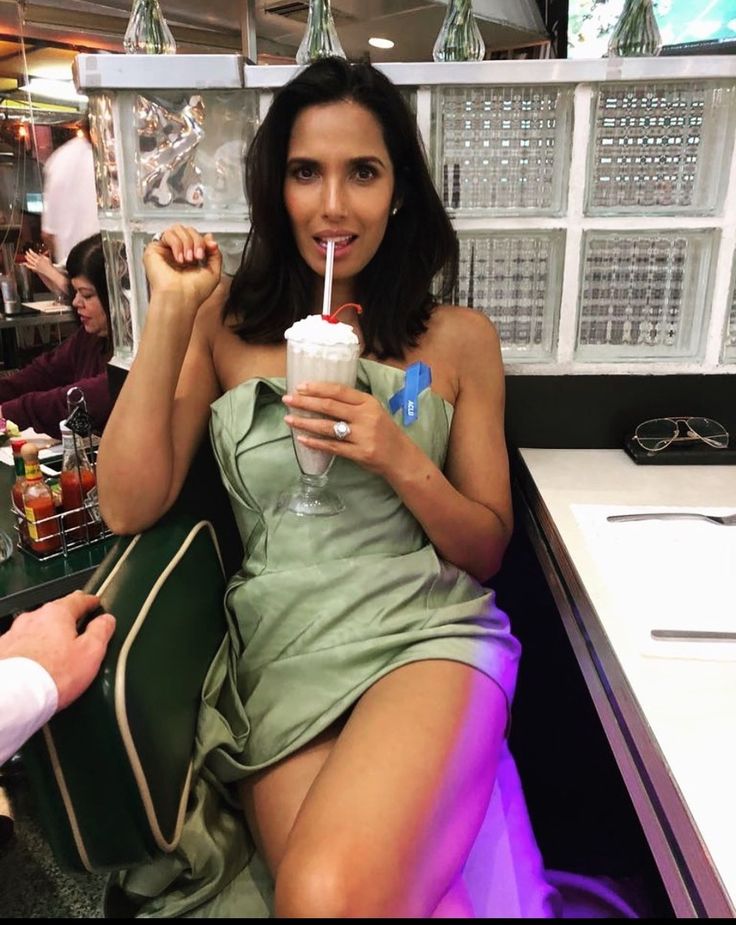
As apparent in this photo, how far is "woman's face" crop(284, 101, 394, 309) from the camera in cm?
130

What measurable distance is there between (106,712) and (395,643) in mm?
458

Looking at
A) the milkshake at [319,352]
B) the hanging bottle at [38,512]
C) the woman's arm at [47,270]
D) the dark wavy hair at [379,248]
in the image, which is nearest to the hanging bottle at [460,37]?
the dark wavy hair at [379,248]

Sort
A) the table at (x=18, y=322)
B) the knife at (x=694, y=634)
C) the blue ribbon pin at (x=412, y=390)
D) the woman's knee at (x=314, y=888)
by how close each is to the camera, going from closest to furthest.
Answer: the woman's knee at (x=314, y=888)
the knife at (x=694, y=634)
the blue ribbon pin at (x=412, y=390)
the table at (x=18, y=322)

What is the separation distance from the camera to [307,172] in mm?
1355

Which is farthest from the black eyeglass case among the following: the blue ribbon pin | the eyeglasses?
the blue ribbon pin

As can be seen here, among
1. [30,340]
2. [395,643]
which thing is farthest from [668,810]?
[30,340]

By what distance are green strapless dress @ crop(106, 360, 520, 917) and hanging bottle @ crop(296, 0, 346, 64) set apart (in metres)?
0.73

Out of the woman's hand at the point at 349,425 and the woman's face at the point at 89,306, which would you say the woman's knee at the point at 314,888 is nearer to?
the woman's hand at the point at 349,425

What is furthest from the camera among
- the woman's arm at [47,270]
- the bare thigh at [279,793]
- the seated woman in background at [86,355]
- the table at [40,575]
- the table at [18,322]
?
the table at [18,322]

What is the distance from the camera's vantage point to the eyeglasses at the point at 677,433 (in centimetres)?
161

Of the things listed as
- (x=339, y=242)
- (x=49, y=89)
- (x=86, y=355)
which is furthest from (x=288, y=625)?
(x=49, y=89)

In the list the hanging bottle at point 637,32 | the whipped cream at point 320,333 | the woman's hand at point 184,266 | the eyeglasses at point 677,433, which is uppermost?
the hanging bottle at point 637,32

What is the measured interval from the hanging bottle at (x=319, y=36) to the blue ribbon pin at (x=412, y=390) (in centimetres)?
79

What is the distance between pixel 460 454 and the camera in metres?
1.41
